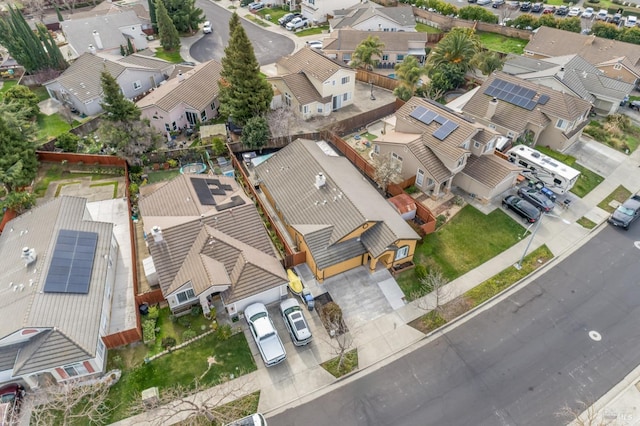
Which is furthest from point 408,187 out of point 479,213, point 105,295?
point 105,295

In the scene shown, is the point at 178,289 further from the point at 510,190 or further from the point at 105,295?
the point at 510,190

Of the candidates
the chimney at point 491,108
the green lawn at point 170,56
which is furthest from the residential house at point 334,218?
the green lawn at point 170,56

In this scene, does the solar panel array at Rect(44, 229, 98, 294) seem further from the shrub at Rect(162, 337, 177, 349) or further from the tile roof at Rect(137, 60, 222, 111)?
the tile roof at Rect(137, 60, 222, 111)

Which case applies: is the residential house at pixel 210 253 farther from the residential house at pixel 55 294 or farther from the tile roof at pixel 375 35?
the tile roof at pixel 375 35

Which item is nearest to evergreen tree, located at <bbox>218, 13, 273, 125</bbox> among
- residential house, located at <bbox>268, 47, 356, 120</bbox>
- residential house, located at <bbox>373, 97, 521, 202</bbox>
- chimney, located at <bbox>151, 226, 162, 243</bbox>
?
residential house, located at <bbox>268, 47, 356, 120</bbox>

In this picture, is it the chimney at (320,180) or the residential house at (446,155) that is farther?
the residential house at (446,155)

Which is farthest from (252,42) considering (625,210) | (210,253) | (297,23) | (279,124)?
(625,210)
